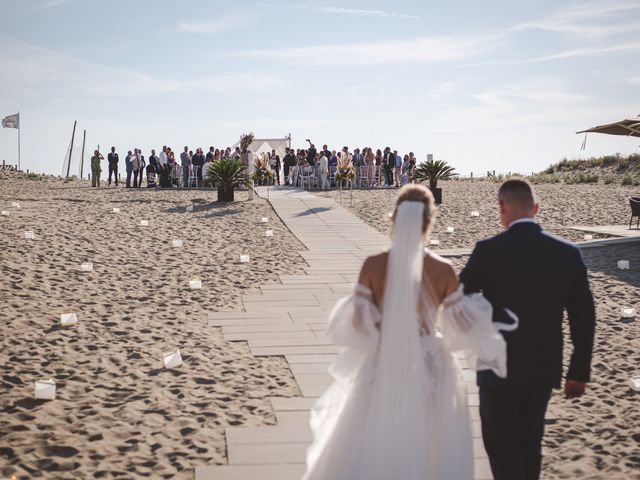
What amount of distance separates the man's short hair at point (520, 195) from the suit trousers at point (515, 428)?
885 mm

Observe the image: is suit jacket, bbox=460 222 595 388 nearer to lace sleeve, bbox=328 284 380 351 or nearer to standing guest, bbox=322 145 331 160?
lace sleeve, bbox=328 284 380 351

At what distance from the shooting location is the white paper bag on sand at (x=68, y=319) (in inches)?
306

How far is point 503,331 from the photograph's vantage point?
3.38 metres

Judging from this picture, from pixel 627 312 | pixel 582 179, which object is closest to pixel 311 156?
pixel 582 179

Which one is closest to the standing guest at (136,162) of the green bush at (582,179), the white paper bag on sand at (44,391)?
the green bush at (582,179)

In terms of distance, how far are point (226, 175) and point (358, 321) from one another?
1949cm

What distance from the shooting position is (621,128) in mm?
17781

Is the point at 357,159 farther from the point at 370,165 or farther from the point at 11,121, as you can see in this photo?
the point at 11,121

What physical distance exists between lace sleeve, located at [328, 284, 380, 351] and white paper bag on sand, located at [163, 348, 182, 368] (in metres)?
3.61

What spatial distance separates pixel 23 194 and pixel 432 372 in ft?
78.3

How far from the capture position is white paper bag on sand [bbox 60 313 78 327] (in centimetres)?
777

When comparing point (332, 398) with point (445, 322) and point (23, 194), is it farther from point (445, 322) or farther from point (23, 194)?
point (23, 194)

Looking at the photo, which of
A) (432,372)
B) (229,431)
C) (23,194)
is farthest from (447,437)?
(23,194)

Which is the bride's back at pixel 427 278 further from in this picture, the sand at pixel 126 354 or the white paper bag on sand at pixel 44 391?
the white paper bag on sand at pixel 44 391
